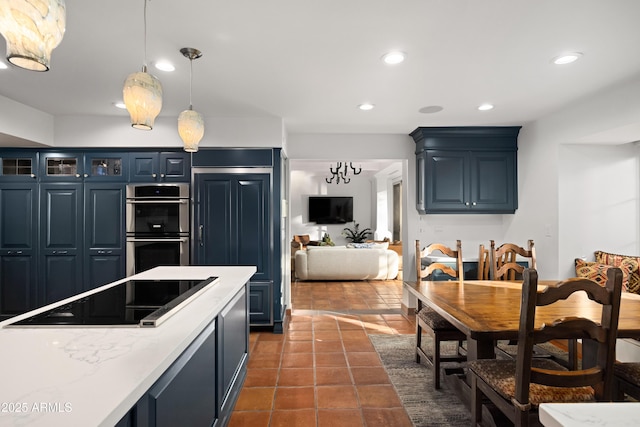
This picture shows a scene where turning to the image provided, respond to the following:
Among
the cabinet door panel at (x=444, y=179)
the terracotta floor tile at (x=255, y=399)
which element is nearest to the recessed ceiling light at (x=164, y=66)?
the terracotta floor tile at (x=255, y=399)

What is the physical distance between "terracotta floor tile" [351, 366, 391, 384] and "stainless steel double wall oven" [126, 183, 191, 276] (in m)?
2.14

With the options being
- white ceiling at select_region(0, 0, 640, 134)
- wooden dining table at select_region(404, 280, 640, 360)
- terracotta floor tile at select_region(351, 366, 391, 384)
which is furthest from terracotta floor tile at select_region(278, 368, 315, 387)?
white ceiling at select_region(0, 0, 640, 134)

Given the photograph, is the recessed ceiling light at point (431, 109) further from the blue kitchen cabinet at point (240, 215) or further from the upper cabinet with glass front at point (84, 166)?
the upper cabinet with glass front at point (84, 166)

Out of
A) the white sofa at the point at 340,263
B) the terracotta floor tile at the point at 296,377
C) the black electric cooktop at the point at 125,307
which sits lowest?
the terracotta floor tile at the point at 296,377

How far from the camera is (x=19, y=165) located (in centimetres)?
380

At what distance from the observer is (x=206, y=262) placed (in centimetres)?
377

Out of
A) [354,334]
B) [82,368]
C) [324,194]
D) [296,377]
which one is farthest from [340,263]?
[82,368]

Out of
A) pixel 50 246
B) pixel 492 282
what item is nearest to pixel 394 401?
pixel 492 282

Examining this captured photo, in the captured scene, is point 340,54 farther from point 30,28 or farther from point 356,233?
point 356,233

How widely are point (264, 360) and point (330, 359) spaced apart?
23.3 inches

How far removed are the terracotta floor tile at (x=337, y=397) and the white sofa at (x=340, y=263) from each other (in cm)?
381

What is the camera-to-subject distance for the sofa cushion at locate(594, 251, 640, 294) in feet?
9.91

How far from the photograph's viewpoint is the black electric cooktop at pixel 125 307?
1.33 m

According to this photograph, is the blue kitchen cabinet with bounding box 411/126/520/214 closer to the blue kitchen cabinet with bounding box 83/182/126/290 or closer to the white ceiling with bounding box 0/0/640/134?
the white ceiling with bounding box 0/0/640/134
